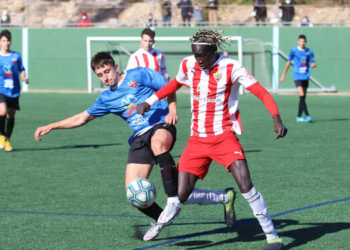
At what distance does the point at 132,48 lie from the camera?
1125 inches

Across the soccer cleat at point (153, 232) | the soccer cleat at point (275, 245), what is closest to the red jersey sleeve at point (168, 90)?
the soccer cleat at point (153, 232)

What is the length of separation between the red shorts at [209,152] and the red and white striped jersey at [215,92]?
0.07 metres

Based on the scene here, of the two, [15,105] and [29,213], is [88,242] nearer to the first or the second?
[29,213]

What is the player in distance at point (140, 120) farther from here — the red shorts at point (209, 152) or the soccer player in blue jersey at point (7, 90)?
the soccer player in blue jersey at point (7, 90)

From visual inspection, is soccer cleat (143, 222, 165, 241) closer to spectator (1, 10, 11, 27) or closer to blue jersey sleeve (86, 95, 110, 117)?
blue jersey sleeve (86, 95, 110, 117)

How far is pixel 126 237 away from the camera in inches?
232

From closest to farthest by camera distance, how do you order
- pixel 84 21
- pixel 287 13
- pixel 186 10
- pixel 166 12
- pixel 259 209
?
1. pixel 259 209
2. pixel 287 13
3. pixel 186 10
4. pixel 166 12
5. pixel 84 21

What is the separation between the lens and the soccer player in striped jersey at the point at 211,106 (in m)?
5.32

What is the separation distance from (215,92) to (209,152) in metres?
0.53

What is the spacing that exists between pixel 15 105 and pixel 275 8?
19.9 meters

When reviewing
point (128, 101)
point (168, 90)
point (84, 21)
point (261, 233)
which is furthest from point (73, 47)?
point (261, 233)

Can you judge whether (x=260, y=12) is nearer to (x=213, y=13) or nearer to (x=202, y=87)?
(x=213, y=13)

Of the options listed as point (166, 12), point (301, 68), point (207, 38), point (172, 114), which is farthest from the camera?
point (166, 12)

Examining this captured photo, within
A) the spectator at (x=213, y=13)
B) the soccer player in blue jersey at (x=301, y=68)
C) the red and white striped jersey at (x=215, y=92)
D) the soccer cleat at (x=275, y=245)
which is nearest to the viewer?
the soccer cleat at (x=275, y=245)
